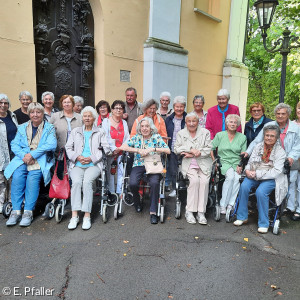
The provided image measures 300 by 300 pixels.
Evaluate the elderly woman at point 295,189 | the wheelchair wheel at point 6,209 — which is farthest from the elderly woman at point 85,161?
the elderly woman at point 295,189

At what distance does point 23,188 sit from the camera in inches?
167

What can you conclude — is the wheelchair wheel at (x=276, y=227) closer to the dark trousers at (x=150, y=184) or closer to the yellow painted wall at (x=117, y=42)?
the dark trousers at (x=150, y=184)

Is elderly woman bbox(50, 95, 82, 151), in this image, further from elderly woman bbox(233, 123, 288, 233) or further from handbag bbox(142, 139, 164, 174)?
elderly woman bbox(233, 123, 288, 233)

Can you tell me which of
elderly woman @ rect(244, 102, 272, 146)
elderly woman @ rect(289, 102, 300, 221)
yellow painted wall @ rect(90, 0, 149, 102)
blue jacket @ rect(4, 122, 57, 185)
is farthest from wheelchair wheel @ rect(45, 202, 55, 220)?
yellow painted wall @ rect(90, 0, 149, 102)

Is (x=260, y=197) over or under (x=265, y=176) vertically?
under

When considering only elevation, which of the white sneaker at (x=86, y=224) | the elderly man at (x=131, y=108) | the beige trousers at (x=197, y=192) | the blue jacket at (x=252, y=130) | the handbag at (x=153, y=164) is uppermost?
the elderly man at (x=131, y=108)

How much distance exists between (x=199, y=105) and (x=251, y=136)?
1.07 m

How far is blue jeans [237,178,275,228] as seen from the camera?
13.3 ft

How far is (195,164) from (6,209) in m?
2.87

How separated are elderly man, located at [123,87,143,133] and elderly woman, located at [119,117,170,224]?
3.42ft

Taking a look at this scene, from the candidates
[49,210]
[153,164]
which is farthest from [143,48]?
[49,210]

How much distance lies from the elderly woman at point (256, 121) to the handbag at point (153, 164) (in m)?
1.70

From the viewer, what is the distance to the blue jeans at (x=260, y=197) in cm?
405

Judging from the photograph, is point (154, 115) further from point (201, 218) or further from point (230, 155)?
point (201, 218)
